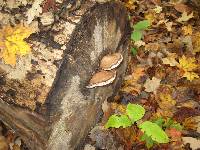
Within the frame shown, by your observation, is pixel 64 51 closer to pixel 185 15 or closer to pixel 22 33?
pixel 22 33

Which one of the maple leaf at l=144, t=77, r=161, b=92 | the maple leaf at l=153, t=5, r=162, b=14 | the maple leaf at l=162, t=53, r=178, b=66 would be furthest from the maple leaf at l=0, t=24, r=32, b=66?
the maple leaf at l=153, t=5, r=162, b=14

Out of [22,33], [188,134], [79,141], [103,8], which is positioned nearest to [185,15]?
[188,134]

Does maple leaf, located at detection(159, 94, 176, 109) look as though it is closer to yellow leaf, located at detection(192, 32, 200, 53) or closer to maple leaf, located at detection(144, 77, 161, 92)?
maple leaf, located at detection(144, 77, 161, 92)

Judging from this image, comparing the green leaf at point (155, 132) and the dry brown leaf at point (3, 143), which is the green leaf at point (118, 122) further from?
the dry brown leaf at point (3, 143)

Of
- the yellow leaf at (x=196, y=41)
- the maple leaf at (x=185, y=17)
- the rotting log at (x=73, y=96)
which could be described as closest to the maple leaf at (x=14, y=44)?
the rotting log at (x=73, y=96)

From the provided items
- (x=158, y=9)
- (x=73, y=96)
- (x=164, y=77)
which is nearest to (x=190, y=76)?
(x=164, y=77)

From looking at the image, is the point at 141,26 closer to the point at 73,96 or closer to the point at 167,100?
the point at 167,100
